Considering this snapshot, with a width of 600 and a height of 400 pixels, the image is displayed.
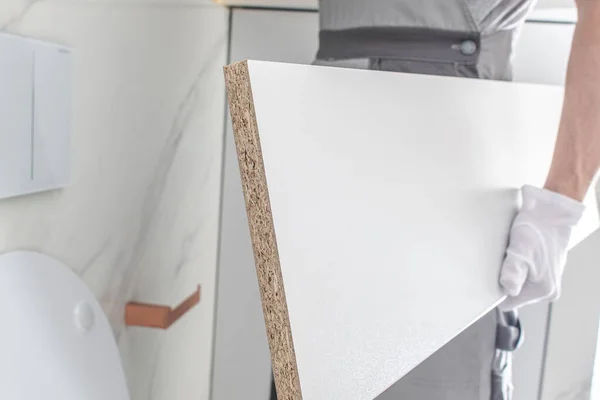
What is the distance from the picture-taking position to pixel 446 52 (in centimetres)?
78

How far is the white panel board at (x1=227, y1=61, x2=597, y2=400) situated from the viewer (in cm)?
52

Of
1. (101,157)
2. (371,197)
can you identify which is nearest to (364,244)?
(371,197)

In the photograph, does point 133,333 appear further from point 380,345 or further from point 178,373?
point 380,345

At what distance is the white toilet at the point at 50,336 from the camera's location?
22.0 inches

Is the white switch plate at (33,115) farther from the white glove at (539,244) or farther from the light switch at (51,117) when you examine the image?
the white glove at (539,244)

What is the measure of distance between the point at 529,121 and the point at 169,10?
57cm

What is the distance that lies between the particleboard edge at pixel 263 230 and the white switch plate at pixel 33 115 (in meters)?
0.21

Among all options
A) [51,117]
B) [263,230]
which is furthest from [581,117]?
[51,117]

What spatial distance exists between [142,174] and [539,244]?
1.85ft

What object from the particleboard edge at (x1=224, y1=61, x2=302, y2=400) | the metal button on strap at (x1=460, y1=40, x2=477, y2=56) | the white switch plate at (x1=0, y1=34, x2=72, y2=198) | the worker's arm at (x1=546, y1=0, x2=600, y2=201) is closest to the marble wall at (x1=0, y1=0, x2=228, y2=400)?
the white switch plate at (x1=0, y1=34, x2=72, y2=198)

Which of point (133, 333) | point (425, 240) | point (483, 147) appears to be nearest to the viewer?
point (425, 240)

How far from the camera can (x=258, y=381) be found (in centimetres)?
127

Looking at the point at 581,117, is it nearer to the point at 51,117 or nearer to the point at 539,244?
the point at 539,244

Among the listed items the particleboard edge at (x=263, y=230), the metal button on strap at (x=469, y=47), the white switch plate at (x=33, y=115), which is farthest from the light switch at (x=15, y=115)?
the metal button on strap at (x=469, y=47)
